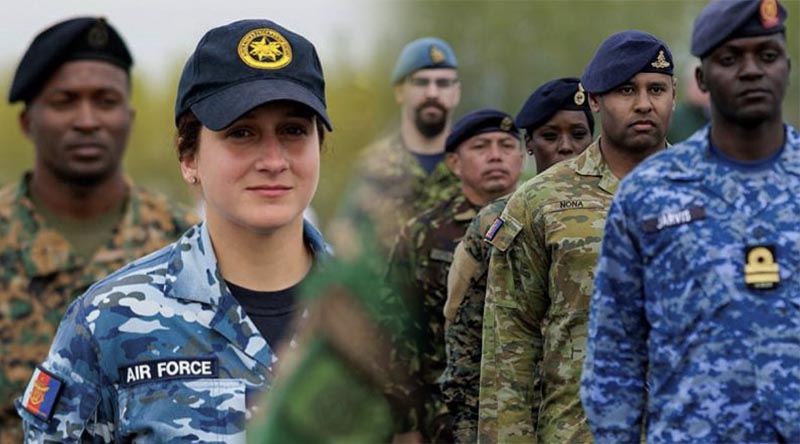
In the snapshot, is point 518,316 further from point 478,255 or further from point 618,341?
point 618,341

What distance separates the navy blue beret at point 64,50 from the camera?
8.61 m

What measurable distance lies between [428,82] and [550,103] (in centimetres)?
413

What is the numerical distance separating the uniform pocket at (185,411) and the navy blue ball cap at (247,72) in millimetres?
611

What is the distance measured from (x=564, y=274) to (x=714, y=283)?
1665 millimetres

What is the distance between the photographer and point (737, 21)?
4.62m

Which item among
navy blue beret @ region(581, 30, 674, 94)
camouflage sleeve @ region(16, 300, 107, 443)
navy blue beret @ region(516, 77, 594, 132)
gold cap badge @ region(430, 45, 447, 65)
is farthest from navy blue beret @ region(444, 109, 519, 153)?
camouflage sleeve @ region(16, 300, 107, 443)

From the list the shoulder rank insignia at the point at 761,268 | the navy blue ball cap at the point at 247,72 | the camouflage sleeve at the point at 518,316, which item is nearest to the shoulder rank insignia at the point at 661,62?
the camouflage sleeve at the point at 518,316

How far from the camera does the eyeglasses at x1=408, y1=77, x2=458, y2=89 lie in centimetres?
1167

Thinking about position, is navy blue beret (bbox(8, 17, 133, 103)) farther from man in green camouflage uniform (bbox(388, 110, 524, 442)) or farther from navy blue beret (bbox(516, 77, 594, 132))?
navy blue beret (bbox(516, 77, 594, 132))

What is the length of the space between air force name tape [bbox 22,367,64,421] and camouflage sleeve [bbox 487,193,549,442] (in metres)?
2.47

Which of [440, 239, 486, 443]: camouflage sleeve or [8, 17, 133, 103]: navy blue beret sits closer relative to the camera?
[440, 239, 486, 443]: camouflage sleeve

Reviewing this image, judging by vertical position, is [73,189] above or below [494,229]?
above

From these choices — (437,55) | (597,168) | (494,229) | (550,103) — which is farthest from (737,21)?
(437,55)

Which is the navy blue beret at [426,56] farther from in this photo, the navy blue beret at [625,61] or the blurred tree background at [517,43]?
the blurred tree background at [517,43]
